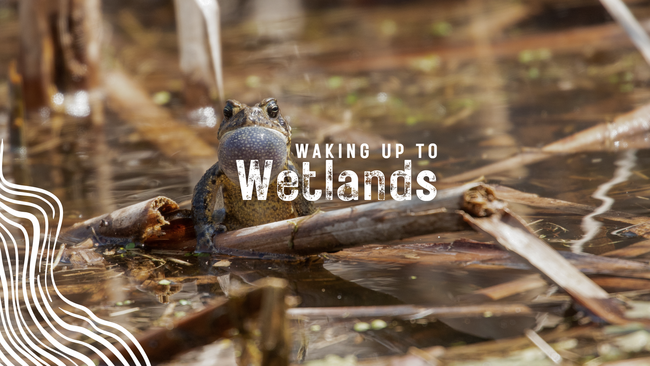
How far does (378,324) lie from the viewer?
280 centimetres

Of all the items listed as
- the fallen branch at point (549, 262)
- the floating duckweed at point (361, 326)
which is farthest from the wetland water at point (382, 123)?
the fallen branch at point (549, 262)

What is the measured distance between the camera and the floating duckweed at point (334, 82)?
9613 mm

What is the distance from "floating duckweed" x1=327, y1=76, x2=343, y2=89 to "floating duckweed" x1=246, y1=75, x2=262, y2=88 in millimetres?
1129

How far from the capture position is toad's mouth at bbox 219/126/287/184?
11.8 ft

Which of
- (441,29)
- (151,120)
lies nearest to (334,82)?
(151,120)

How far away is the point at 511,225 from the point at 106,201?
349 cm

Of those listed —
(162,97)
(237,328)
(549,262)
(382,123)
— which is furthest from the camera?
(162,97)

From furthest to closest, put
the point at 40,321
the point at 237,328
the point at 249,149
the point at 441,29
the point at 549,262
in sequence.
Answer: the point at 441,29, the point at 249,149, the point at 40,321, the point at 549,262, the point at 237,328

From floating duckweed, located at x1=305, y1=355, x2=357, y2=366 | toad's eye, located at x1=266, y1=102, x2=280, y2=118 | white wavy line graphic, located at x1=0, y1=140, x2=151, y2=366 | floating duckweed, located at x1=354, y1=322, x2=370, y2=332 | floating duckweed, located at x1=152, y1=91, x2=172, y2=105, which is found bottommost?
floating duckweed, located at x1=305, y1=355, x2=357, y2=366

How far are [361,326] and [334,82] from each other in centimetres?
740

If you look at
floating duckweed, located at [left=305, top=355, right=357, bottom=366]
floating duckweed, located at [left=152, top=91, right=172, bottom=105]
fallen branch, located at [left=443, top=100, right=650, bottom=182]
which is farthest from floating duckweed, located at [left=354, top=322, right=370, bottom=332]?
floating duckweed, located at [left=152, top=91, right=172, bottom=105]

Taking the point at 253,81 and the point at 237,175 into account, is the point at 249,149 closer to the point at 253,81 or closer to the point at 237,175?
the point at 237,175

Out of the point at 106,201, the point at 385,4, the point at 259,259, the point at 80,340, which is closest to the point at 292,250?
the point at 259,259

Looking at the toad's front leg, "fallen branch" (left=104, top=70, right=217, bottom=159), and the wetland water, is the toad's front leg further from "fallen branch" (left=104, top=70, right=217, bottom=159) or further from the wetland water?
"fallen branch" (left=104, top=70, right=217, bottom=159)
